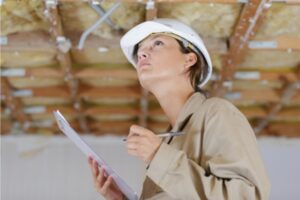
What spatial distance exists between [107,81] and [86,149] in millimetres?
2481

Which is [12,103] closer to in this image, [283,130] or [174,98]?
[283,130]

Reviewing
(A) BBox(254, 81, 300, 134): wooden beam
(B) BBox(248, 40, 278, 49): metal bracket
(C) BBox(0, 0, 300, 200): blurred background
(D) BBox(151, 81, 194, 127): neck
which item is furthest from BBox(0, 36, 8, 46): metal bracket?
(A) BBox(254, 81, 300, 134): wooden beam

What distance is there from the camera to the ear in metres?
1.39

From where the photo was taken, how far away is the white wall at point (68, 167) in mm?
4305

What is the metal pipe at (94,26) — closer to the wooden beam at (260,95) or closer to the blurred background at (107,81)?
the blurred background at (107,81)

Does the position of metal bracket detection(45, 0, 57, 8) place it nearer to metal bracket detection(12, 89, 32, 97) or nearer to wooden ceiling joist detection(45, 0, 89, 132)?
wooden ceiling joist detection(45, 0, 89, 132)

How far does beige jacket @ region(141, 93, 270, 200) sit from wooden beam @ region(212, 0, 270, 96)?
1350 millimetres

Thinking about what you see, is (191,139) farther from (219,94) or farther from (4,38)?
(219,94)

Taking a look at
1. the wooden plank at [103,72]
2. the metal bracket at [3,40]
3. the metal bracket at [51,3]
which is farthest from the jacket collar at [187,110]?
the wooden plank at [103,72]

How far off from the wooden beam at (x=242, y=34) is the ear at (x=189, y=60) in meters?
1.10

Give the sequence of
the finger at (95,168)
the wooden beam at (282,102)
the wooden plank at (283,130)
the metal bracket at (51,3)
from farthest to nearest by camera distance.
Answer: the wooden plank at (283,130), the wooden beam at (282,102), the metal bracket at (51,3), the finger at (95,168)

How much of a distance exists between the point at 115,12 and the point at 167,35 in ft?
4.23

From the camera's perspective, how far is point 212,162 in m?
1.09

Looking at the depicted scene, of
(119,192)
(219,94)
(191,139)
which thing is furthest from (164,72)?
(219,94)
